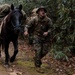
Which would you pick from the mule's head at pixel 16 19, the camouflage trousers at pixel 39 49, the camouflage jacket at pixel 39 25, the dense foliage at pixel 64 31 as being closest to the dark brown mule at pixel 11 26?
the mule's head at pixel 16 19

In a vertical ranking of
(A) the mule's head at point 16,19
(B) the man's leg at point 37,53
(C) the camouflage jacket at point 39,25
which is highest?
(A) the mule's head at point 16,19

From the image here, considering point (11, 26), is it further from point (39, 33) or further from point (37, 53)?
point (37, 53)

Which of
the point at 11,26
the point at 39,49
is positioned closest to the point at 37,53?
the point at 39,49

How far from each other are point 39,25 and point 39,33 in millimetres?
278

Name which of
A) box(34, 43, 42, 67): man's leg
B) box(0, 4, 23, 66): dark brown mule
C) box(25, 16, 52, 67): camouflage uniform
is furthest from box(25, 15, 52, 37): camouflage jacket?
box(0, 4, 23, 66): dark brown mule

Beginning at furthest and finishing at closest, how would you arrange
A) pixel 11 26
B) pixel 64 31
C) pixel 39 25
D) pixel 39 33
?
pixel 64 31
pixel 39 33
pixel 39 25
pixel 11 26

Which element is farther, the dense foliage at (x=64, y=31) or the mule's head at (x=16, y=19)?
the dense foliage at (x=64, y=31)

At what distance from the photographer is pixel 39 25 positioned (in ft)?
29.7

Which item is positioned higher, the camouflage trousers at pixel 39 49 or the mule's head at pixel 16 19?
the mule's head at pixel 16 19

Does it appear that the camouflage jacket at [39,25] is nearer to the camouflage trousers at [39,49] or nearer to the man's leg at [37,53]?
the camouflage trousers at [39,49]

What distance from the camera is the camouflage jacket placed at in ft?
29.4

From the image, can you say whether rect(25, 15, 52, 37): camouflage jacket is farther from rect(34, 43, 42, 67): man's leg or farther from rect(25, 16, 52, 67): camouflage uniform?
rect(34, 43, 42, 67): man's leg

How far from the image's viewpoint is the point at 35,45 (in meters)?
9.15

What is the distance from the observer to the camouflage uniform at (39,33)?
8.98 meters
